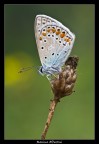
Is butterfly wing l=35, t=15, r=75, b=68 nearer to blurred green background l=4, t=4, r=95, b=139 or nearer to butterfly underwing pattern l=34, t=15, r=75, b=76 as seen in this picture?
butterfly underwing pattern l=34, t=15, r=75, b=76

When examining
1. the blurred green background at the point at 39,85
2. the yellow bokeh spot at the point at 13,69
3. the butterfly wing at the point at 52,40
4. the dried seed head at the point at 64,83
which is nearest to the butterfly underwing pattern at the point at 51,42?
the butterfly wing at the point at 52,40

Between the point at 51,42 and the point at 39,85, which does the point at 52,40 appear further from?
the point at 39,85

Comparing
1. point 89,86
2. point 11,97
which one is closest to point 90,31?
point 89,86

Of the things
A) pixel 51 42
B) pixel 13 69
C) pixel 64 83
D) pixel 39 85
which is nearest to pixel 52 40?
pixel 51 42

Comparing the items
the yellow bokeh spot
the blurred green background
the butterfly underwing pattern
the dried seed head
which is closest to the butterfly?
the butterfly underwing pattern

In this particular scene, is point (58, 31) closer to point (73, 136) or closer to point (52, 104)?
point (52, 104)

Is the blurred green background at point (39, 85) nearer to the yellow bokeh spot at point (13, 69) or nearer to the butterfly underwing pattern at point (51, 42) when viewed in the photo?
the yellow bokeh spot at point (13, 69)
